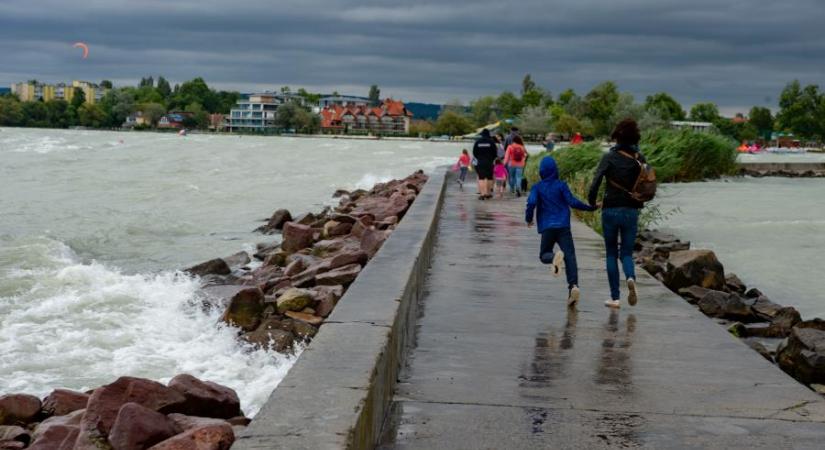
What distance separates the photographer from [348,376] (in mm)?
4336

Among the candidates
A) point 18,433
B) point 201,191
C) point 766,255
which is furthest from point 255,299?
point 201,191

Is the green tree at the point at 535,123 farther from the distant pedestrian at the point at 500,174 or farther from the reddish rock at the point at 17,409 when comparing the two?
the reddish rock at the point at 17,409

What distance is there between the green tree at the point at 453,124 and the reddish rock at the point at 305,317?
17957cm

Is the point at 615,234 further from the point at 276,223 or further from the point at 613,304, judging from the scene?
the point at 276,223

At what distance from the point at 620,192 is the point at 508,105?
18367cm

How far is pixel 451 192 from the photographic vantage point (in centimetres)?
2333

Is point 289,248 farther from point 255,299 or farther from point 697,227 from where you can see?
point 697,227

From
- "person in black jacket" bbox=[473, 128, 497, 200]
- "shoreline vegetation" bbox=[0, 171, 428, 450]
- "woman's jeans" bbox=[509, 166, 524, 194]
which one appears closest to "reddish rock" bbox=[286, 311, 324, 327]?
"shoreline vegetation" bbox=[0, 171, 428, 450]

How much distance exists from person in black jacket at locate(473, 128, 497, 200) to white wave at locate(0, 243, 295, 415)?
800cm

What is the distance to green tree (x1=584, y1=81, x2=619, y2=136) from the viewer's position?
162000mm

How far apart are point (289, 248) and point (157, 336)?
19.0 feet

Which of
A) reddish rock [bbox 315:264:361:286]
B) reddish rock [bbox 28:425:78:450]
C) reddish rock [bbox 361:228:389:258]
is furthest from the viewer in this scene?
reddish rock [bbox 361:228:389:258]

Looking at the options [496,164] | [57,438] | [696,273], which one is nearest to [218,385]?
[57,438]

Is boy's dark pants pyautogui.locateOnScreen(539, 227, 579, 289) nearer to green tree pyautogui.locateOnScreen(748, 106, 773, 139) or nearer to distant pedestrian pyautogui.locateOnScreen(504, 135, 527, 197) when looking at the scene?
distant pedestrian pyautogui.locateOnScreen(504, 135, 527, 197)
